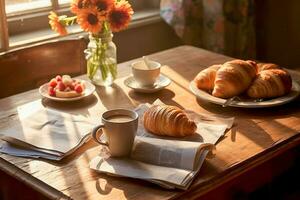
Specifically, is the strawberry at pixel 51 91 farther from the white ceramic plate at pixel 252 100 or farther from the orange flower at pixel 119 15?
the white ceramic plate at pixel 252 100

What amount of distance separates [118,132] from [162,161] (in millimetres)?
122

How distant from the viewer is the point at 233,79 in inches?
61.3

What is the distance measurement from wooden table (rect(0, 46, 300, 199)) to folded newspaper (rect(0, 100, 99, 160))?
0.08 ft

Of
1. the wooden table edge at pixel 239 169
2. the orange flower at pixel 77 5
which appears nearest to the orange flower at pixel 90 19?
the orange flower at pixel 77 5

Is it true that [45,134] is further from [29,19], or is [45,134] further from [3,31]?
[29,19]

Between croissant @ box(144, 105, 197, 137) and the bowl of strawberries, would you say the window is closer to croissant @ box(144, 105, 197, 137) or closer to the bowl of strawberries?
the bowl of strawberries

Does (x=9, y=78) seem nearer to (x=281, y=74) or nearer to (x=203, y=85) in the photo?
(x=203, y=85)

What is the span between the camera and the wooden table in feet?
3.77

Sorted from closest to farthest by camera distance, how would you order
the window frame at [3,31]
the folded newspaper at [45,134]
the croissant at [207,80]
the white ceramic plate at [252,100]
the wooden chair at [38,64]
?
1. the folded newspaper at [45,134]
2. the white ceramic plate at [252,100]
3. the croissant at [207,80]
4. the wooden chair at [38,64]
5. the window frame at [3,31]

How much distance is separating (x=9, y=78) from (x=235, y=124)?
31.7 inches

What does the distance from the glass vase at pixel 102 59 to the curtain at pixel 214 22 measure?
1013 millimetres

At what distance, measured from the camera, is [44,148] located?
1303mm

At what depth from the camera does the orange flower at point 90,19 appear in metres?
1.56

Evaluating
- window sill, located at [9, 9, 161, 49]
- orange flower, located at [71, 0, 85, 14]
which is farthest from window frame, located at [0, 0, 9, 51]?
orange flower, located at [71, 0, 85, 14]
